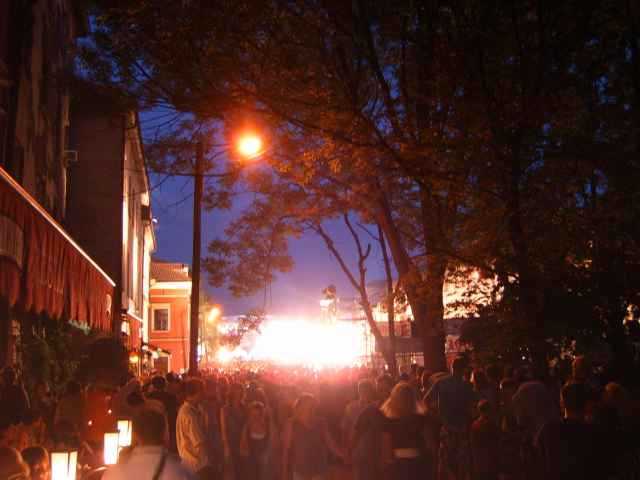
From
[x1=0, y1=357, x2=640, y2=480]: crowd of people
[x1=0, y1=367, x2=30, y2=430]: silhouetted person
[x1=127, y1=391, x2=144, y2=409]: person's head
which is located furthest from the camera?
[x1=0, y1=367, x2=30, y2=430]: silhouetted person

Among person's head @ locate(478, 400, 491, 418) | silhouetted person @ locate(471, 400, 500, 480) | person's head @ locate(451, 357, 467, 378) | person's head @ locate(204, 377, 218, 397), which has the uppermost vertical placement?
person's head @ locate(451, 357, 467, 378)

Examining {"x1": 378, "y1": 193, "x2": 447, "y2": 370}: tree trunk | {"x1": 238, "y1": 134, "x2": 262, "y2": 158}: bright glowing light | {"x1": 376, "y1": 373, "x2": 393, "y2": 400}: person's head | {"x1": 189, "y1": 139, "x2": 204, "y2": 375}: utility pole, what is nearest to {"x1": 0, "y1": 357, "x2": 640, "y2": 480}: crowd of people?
{"x1": 376, "y1": 373, "x2": 393, "y2": 400}: person's head

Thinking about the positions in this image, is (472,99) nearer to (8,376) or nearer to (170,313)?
(8,376)

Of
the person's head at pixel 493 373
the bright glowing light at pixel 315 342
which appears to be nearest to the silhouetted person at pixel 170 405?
the person's head at pixel 493 373

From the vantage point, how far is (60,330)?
1869 cm

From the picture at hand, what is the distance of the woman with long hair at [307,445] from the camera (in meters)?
8.97

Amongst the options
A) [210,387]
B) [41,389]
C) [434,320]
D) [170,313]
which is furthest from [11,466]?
[170,313]

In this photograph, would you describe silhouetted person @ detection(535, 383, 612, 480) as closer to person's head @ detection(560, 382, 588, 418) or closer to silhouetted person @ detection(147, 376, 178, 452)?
person's head @ detection(560, 382, 588, 418)

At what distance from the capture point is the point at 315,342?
40.4 m

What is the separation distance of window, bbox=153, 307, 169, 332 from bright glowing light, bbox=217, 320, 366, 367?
26.6 feet

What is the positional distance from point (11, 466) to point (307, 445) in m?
4.30

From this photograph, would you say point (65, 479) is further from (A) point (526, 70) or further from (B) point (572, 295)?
(B) point (572, 295)

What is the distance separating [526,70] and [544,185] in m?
2.52

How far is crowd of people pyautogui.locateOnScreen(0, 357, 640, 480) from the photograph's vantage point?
21.8 ft
